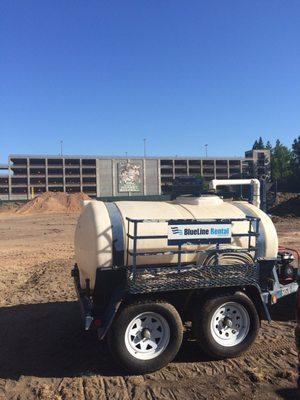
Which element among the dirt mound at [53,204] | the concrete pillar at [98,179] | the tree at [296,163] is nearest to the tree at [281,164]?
the tree at [296,163]

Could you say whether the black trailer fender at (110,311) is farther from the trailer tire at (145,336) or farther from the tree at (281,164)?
the tree at (281,164)

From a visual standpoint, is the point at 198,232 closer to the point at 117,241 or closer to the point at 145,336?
the point at 117,241

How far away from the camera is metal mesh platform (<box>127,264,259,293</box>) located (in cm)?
534

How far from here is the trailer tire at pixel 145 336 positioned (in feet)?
17.1

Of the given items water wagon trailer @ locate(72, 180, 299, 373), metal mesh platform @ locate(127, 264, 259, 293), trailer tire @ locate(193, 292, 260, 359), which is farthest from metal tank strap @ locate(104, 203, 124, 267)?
trailer tire @ locate(193, 292, 260, 359)

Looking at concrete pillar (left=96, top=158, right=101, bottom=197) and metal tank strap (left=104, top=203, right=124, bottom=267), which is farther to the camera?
concrete pillar (left=96, top=158, right=101, bottom=197)

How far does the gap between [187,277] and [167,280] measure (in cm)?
28

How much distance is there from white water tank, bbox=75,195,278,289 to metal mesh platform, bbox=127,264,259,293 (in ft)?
0.80

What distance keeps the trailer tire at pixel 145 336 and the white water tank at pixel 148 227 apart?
66 centimetres

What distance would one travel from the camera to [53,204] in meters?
61.1

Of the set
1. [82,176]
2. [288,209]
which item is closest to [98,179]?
[82,176]

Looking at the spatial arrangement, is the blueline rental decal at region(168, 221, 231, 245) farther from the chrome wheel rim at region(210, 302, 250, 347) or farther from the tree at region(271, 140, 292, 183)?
the tree at region(271, 140, 292, 183)

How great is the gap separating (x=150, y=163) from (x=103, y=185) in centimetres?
1517

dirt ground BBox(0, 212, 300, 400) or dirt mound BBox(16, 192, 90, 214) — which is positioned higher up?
dirt mound BBox(16, 192, 90, 214)
